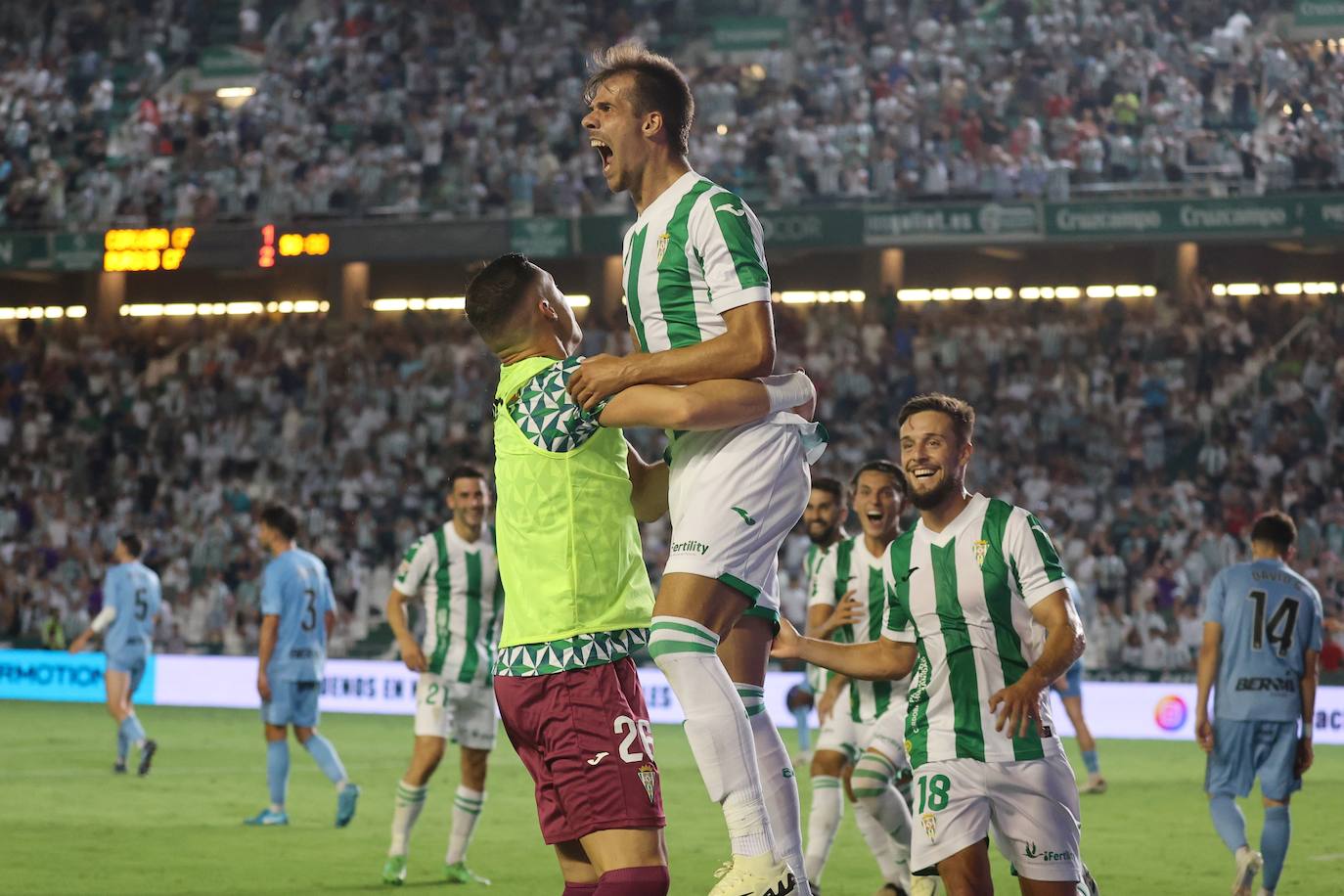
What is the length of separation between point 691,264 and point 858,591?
4.91 m

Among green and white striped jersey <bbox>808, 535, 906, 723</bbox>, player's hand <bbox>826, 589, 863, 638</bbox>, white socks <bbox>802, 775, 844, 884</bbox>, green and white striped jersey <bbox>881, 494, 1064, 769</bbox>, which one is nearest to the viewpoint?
green and white striped jersey <bbox>881, 494, 1064, 769</bbox>

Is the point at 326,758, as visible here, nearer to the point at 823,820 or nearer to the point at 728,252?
the point at 823,820

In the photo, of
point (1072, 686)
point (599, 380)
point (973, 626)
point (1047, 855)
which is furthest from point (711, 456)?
point (1072, 686)

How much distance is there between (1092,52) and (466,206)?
34.8ft

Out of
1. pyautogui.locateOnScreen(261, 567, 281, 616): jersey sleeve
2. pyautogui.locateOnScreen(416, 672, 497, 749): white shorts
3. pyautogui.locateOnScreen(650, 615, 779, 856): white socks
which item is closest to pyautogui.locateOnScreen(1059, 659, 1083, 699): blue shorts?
pyautogui.locateOnScreen(416, 672, 497, 749): white shorts

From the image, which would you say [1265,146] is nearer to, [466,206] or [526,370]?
[466,206]

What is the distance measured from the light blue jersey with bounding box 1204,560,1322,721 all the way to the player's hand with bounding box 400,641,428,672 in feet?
15.5

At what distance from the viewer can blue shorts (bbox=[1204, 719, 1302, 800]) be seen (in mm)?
9359

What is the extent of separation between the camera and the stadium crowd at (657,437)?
22047 millimetres

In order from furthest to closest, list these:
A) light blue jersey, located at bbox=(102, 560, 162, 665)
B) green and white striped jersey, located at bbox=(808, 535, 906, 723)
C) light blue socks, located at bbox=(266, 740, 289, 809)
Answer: light blue jersey, located at bbox=(102, 560, 162, 665) → light blue socks, located at bbox=(266, 740, 289, 809) → green and white striped jersey, located at bbox=(808, 535, 906, 723)

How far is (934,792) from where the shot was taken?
6.11 metres

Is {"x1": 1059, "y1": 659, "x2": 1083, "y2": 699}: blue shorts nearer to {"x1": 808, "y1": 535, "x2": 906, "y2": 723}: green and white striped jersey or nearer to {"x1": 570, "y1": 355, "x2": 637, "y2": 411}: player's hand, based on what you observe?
{"x1": 808, "y1": 535, "x2": 906, "y2": 723}: green and white striped jersey

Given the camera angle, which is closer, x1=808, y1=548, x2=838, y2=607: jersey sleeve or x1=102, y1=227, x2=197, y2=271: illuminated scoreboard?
x1=808, y1=548, x2=838, y2=607: jersey sleeve

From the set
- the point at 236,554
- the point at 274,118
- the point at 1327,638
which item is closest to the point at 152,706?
the point at 236,554
